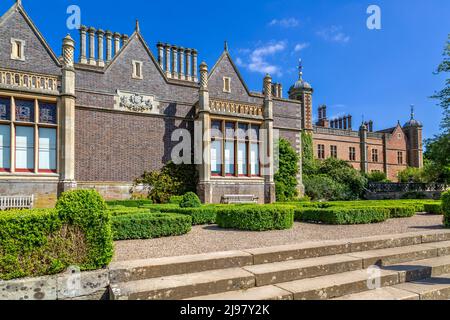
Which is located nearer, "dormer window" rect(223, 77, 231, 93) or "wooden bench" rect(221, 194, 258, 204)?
"wooden bench" rect(221, 194, 258, 204)

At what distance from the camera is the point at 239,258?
206 inches

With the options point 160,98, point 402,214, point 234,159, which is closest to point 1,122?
point 160,98

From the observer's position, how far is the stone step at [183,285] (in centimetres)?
397

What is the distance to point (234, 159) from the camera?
19766 millimetres

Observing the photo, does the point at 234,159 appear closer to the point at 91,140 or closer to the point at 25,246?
the point at 91,140

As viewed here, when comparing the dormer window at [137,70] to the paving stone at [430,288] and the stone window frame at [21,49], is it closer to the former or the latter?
the stone window frame at [21,49]

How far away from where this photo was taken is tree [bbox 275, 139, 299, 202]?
73.9ft

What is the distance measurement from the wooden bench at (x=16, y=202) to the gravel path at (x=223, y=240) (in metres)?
9.07

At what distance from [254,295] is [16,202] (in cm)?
1381

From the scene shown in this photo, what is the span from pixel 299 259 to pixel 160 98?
52.7 ft

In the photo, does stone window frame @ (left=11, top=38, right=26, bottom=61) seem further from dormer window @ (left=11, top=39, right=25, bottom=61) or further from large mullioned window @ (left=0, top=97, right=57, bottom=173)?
large mullioned window @ (left=0, top=97, right=57, bottom=173)

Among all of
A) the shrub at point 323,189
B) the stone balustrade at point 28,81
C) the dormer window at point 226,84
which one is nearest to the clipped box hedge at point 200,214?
the stone balustrade at point 28,81

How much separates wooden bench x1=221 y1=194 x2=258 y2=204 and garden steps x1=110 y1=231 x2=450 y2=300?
12.2 metres

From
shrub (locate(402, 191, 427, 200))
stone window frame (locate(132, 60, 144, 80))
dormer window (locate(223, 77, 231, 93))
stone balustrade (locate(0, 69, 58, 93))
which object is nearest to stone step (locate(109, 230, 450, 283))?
stone balustrade (locate(0, 69, 58, 93))
